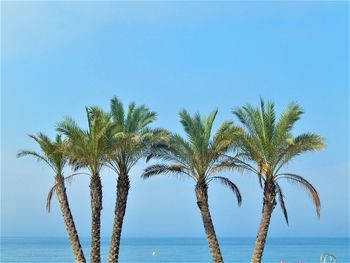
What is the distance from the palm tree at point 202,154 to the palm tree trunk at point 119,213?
1890 millimetres

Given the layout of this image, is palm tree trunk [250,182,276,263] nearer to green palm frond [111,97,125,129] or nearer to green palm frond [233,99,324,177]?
green palm frond [233,99,324,177]

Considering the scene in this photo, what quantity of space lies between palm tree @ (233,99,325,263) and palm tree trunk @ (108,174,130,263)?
4.95 metres

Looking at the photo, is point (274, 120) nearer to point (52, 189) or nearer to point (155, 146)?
point (155, 146)

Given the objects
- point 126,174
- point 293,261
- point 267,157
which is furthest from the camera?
point 293,261

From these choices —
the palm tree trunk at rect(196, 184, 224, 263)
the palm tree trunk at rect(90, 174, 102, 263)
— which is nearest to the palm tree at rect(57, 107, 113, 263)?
the palm tree trunk at rect(90, 174, 102, 263)

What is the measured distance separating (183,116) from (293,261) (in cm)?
5667

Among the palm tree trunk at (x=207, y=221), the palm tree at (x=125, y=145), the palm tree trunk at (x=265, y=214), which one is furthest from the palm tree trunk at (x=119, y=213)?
the palm tree trunk at (x=265, y=214)

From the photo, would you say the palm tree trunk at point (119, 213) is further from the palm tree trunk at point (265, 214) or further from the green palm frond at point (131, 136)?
the palm tree trunk at point (265, 214)

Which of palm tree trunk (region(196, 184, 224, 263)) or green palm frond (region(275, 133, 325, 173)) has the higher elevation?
green palm frond (region(275, 133, 325, 173))

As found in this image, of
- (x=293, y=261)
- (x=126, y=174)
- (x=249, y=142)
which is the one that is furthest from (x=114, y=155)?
(x=293, y=261)

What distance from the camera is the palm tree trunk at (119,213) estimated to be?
2716 cm

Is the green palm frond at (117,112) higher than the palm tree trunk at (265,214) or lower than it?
higher

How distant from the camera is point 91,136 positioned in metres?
26.3

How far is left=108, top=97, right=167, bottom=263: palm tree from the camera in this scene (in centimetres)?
2678
